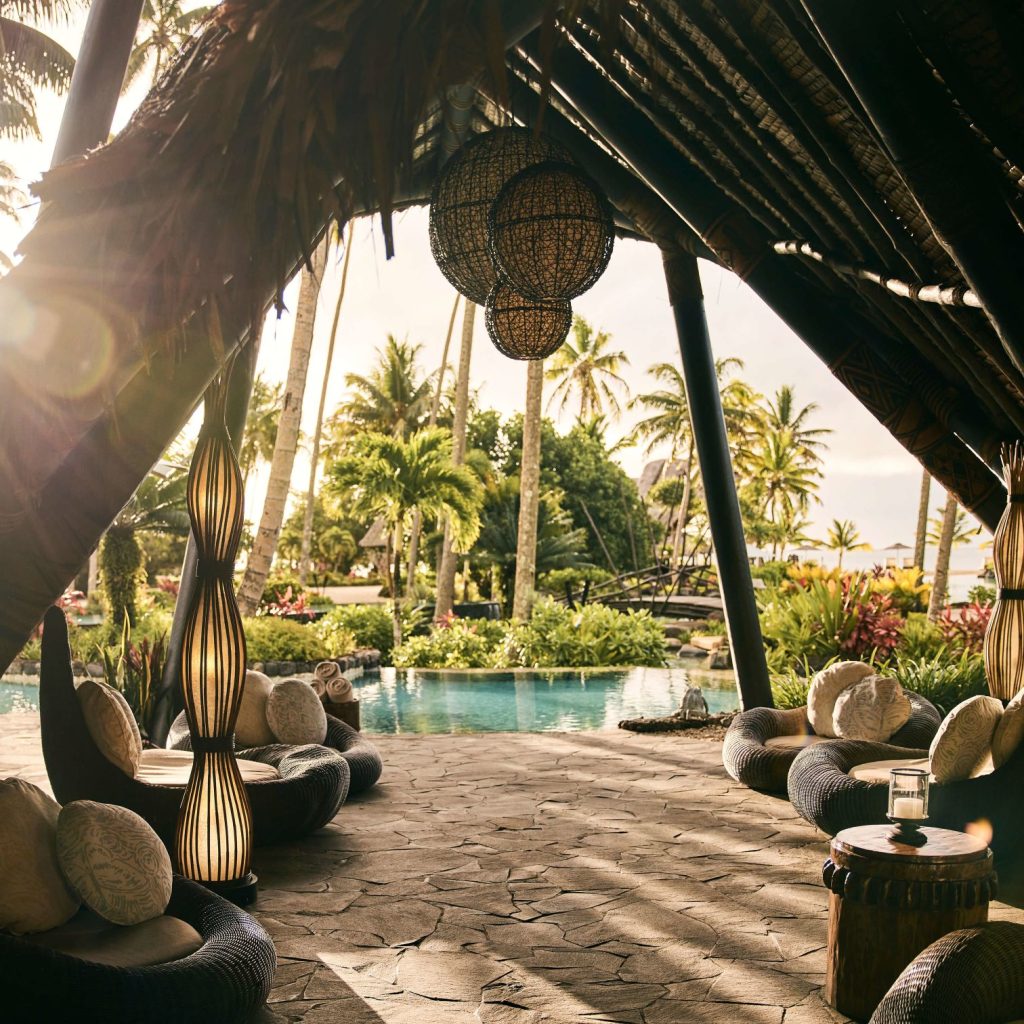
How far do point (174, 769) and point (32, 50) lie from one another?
16.0 metres

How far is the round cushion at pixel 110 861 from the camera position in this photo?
8.59 feet

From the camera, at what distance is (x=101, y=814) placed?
2.68m

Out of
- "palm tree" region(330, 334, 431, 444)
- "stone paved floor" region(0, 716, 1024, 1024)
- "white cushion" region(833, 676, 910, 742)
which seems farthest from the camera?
"palm tree" region(330, 334, 431, 444)

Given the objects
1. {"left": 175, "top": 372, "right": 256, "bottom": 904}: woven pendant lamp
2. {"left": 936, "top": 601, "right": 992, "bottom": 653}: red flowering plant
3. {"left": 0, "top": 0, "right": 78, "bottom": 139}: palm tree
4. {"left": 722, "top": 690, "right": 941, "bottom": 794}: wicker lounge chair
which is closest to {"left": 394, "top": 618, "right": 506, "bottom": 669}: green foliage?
{"left": 936, "top": 601, "right": 992, "bottom": 653}: red flowering plant

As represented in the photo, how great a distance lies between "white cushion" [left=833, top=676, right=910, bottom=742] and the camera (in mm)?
5402

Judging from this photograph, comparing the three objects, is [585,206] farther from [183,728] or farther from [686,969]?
[183,728]

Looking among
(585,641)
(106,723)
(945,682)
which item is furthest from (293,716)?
(585,641)

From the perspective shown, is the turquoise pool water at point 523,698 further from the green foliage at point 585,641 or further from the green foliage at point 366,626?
the green foliage at point 366,626

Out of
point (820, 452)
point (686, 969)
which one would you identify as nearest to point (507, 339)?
point (686, 969)

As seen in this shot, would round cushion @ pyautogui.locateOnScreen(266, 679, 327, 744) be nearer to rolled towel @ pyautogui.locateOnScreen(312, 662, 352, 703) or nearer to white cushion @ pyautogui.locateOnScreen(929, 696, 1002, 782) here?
rolled towel @ pyautogui.locateOnScreen(312, 662, 352, 703)

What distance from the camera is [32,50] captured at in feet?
55.1

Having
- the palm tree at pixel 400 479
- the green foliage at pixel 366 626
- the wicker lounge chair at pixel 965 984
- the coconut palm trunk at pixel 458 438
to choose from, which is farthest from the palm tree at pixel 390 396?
the wicker lounge chair at pixel 965 984

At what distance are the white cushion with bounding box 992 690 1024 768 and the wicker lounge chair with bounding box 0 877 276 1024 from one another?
2548 millimetres

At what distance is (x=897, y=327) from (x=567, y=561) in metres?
20.9
